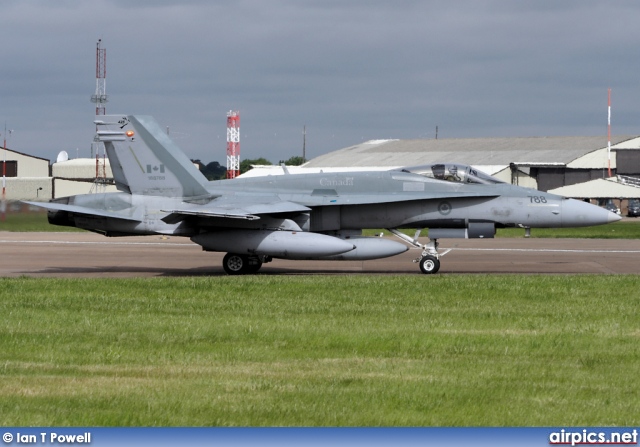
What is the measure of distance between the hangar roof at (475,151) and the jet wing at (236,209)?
63.6 meters

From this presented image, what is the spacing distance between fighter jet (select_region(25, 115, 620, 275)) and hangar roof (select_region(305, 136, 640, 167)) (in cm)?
6268

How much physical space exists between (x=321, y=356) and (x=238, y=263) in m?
12.4

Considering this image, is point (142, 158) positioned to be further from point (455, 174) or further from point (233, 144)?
point (233, 144)

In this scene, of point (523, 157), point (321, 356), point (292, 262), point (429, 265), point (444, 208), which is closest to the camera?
point (321, 356)

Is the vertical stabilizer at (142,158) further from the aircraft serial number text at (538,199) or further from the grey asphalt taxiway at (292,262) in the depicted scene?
the aircraft serial number text at (538,199)

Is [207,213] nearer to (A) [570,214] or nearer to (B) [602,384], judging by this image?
(A) [570,214]

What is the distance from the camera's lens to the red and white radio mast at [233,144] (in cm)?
8725

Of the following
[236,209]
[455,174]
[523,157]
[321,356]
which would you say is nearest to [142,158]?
[236,209]

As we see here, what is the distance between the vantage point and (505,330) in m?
12.4

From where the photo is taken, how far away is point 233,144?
87.9 metres

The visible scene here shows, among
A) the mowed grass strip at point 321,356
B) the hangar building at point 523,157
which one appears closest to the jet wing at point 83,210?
the mowed grass strip at point 321,356

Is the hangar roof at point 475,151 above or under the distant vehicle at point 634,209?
above

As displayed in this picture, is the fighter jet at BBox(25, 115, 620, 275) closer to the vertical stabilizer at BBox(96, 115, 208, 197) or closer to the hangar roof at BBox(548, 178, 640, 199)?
the vertical stabilizer at BBox(96, 115, 208, 197)

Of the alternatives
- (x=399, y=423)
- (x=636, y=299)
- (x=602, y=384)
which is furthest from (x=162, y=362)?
(x=636, y=299)
